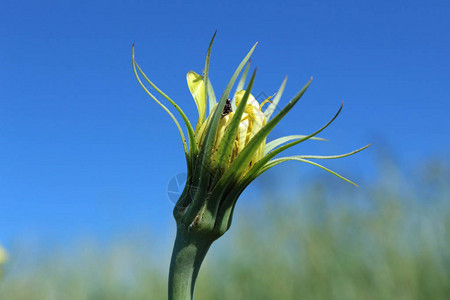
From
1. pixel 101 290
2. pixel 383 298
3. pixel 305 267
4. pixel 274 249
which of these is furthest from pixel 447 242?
pixel 101 290

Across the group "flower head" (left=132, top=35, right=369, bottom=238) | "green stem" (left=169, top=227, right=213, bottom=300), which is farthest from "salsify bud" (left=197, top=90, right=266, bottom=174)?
"green stem" (left=169, top=227, right=213, bottom=300)

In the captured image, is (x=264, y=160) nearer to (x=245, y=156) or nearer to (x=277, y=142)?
(x=245, y=156)

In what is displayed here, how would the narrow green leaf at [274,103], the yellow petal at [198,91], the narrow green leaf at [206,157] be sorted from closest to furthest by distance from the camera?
the narrow green leaf at [206,157] → the yellow petal at [198,91] → the narrow green leaf at [274,103]

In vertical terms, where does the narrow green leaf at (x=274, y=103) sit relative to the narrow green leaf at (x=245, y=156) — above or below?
above

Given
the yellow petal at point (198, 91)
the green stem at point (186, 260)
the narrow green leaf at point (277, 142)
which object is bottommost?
the green stem at point (186, 260)

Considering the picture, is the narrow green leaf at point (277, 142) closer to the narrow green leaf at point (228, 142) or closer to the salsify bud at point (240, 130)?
the salsify bud at point (240, 130)

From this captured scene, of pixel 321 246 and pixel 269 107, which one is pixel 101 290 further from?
pixel 269 107

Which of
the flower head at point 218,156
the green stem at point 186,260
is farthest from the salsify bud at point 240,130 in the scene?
the green stem at point 186,260

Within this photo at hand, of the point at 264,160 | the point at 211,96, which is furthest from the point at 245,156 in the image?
the point at 211,96
